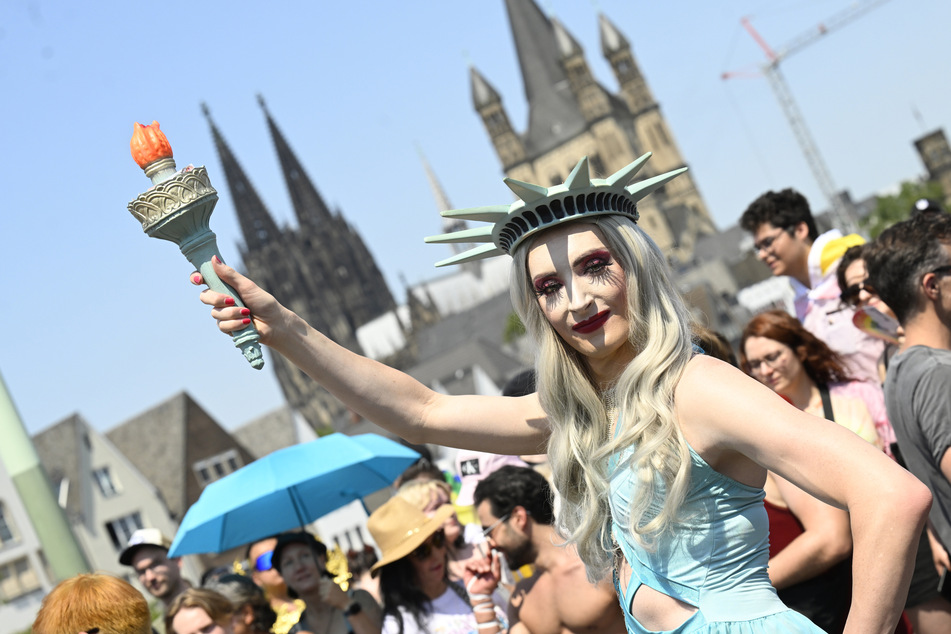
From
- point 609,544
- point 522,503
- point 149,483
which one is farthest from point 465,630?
point 149,483

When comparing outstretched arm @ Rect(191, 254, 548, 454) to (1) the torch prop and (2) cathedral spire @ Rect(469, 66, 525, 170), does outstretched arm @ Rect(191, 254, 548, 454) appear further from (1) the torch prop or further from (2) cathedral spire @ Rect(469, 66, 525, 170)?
(2) cathedral spire @ Rect(469, 66, 525, 170)

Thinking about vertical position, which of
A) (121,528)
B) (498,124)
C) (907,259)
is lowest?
(121,528)

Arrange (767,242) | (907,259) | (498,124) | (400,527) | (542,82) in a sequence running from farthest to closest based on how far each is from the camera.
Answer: (498,124) < (542,82) < (767,242) < (400,527) < (907,259)

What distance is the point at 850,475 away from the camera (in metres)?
1.96

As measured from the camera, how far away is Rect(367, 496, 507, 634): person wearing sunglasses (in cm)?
526

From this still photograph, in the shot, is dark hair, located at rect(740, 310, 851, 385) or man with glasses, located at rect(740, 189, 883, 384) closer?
dark hair, located at rect(740, 310, 851, 385)

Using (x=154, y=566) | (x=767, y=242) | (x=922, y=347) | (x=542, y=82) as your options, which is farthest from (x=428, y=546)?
(x=542, y=82)

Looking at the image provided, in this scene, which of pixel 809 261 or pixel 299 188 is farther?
pixel 299 188

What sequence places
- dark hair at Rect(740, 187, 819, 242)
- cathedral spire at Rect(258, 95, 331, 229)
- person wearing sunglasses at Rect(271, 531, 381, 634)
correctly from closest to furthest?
person wearing sunglasses at Rect(271, 531, 381, 634) < dark hair at Rect(740, 187, 819, 242) < cathedral spire at Rect(258, 95, 331, 229)

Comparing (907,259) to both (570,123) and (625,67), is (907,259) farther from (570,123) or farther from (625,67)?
(625,67)

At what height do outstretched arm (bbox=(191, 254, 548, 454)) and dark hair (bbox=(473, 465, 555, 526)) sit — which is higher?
outstretched arm (bbox=(191, 254, 548, 454))

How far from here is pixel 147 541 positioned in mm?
6961

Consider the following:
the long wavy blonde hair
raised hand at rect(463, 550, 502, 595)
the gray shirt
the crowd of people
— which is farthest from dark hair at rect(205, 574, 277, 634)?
the gray shirt

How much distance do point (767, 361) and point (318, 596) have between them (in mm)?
2953
